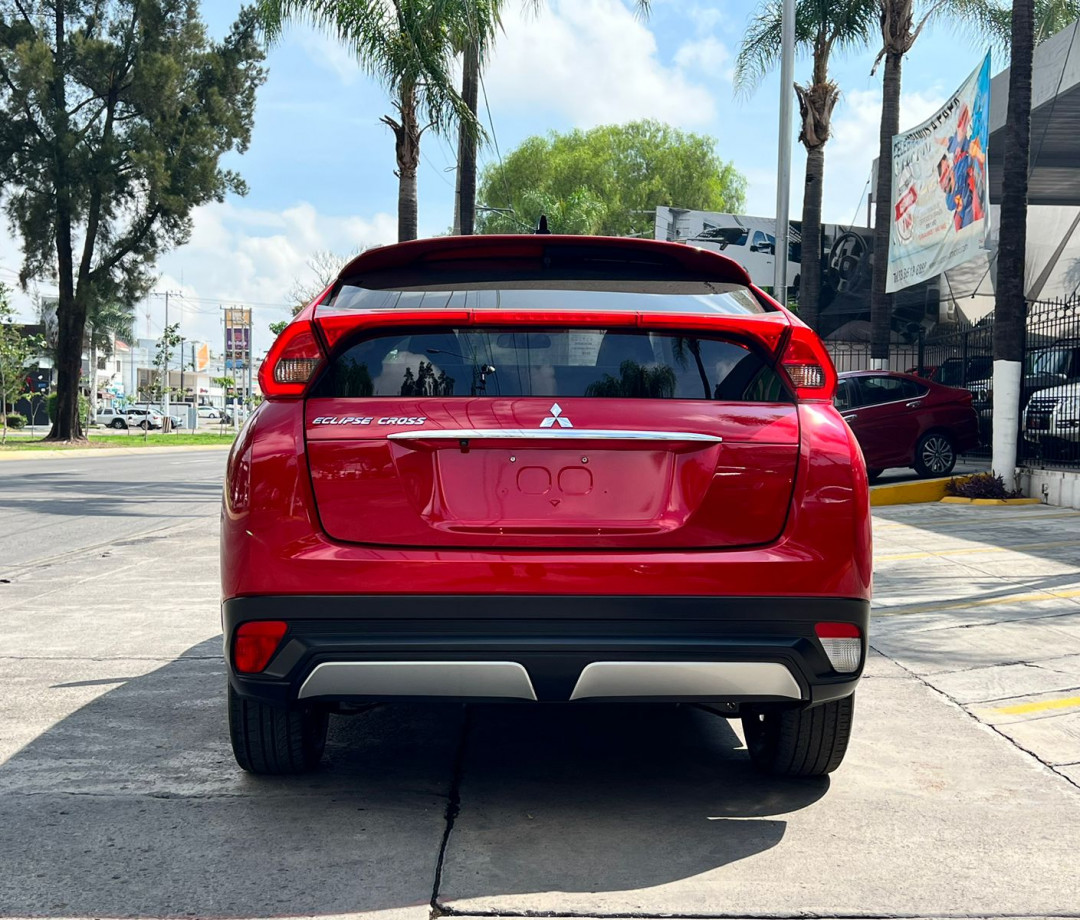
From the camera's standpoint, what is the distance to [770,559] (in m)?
3.40

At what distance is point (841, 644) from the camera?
347 cm

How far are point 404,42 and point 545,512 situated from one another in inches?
645

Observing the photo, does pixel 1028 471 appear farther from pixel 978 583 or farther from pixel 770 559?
pixel 770 559

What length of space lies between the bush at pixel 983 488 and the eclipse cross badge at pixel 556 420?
12.6 meters

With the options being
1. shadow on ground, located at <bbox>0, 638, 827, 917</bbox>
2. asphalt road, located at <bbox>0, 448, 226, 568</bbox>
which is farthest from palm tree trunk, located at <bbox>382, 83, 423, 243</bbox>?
shadow on ground, located at <bbox>0, 638, 827, 917</bbox>

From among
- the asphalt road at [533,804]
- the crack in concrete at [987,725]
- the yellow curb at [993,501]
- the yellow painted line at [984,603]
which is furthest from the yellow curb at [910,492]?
the crack in concrete at [987,725]

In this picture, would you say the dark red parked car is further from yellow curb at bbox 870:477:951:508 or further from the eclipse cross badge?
the eclipse cross badge

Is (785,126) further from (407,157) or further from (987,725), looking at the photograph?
(987,725)

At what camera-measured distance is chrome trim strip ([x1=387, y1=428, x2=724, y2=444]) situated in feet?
11.1

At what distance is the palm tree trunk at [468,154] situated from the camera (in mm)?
19453

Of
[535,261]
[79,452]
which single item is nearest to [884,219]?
[535,261]

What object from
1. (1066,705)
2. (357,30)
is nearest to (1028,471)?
(1066,705)

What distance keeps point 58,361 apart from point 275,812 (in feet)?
130

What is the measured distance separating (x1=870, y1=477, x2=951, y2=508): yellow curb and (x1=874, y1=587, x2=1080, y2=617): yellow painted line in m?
6.88
